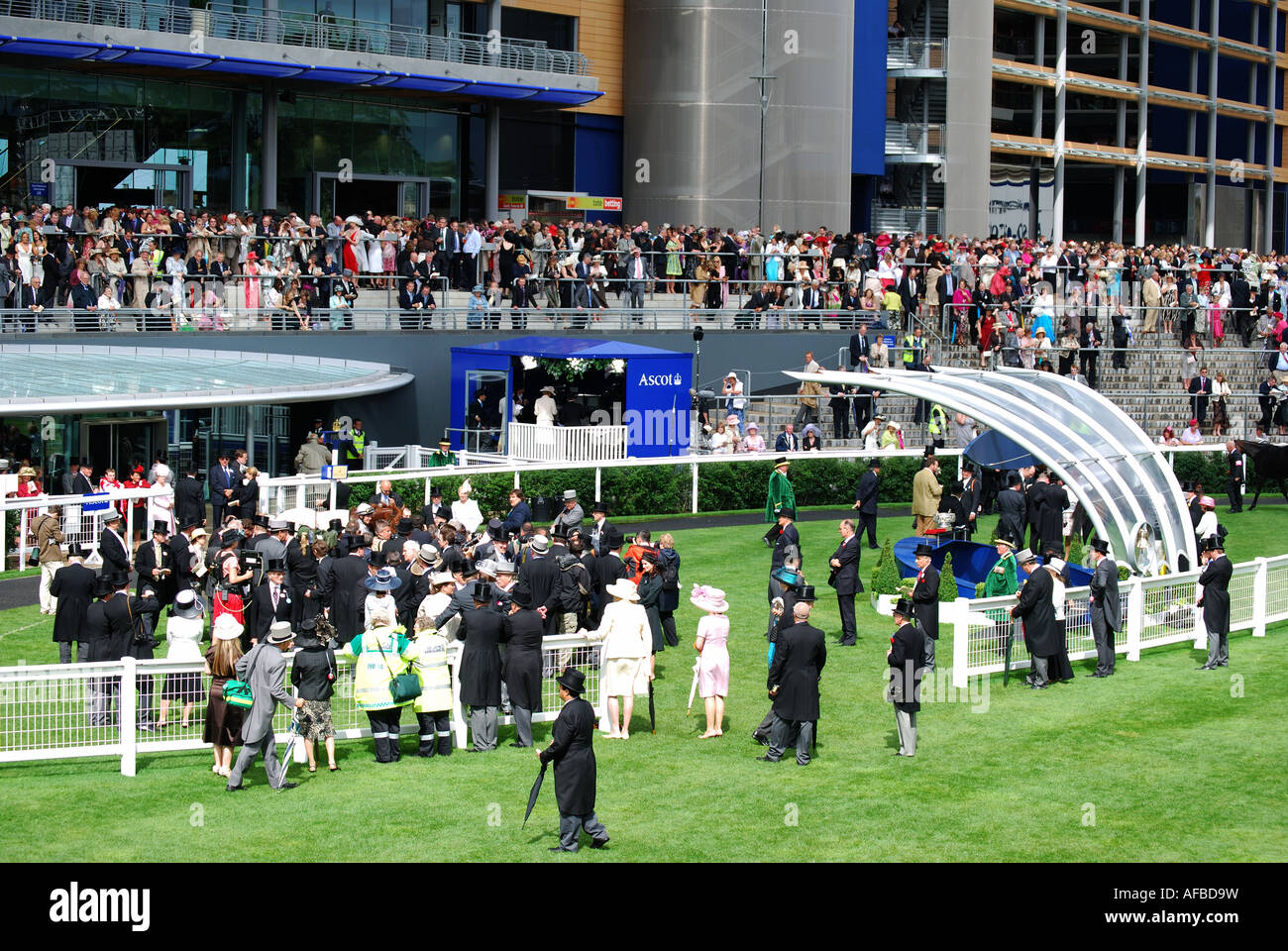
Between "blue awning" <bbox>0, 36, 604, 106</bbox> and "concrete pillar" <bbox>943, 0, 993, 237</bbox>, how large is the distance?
14539 millimetres

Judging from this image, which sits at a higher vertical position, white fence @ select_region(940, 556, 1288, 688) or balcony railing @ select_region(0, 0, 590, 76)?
balcony railing @ select_region(0, 0, 590, 76)

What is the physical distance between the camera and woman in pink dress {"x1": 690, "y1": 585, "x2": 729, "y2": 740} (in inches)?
601

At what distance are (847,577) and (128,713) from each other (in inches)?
323

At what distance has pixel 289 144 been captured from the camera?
1645 inches

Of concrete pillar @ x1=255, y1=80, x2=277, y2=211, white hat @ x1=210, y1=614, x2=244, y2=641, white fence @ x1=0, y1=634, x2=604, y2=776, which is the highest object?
concrete pillar @ x1=255, y1=80, x2=277, y2=211

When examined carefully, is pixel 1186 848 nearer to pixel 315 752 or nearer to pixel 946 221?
pixel 315 752

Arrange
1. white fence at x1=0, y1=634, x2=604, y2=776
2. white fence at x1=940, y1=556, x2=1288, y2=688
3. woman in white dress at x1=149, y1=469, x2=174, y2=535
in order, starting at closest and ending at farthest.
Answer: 1. white fence at x1=0, y1=634, x2=604, y2=776
2. white fence at x1=940, y1=556, x2=1288, y2=688
3. woman in white dress at x1=149, y1=469, x2=174, y2=535

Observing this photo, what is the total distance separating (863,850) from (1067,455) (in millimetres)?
10630

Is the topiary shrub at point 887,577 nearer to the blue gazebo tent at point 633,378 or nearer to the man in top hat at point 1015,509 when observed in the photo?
the man in top hat at point 1015,509

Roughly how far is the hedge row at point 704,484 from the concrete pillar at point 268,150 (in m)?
15.9

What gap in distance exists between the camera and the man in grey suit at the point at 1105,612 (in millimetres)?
17906

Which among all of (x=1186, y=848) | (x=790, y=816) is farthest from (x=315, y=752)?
(x=1186, y=848)

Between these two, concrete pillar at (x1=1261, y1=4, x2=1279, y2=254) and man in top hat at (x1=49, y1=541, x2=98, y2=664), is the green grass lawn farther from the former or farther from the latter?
concrete pillar at (x1=1261, y1=4, x2=1279, y2=254)

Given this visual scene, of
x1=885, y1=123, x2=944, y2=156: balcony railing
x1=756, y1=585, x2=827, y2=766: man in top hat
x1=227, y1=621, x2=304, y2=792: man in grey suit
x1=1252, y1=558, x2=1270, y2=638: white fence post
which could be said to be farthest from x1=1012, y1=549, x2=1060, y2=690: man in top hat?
x1=885, y1=123, x2=944, y2=156: balcony railing
